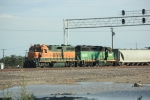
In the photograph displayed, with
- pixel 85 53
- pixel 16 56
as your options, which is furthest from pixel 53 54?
pixel 16 56

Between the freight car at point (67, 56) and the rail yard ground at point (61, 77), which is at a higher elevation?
the freight car at point (67, 56)

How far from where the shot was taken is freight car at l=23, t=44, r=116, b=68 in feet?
139

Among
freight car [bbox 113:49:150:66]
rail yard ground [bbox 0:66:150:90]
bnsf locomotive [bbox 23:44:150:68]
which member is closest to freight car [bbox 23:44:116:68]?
bnsf locomotive [bbox 23:44:150:68]

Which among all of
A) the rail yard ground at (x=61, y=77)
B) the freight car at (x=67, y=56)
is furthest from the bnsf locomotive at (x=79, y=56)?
the rail yard ground at (x=61, y=77)

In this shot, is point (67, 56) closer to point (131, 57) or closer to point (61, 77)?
point (131, 57)

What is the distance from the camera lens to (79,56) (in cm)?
4762

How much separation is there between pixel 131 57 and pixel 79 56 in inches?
551

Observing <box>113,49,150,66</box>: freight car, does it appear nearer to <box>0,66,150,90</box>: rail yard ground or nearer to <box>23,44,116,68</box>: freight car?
<box>23,44,116,68</box>: freight car

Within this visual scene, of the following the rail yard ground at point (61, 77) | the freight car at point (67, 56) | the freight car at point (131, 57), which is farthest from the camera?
the freight car at point (131, 57)

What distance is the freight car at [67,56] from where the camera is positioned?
42.4 m

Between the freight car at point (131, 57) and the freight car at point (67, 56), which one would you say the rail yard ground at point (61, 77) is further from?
the freight car at point (131, 57)

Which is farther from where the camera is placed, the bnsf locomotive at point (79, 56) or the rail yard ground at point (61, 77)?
the bnsf locomotive at point (79, 56)

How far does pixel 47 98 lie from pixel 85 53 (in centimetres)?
3325

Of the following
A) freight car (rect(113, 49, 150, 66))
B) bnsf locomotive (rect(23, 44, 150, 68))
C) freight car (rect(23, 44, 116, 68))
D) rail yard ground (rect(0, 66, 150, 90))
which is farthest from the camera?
freight car (rect(113, 49, 150, 66))
